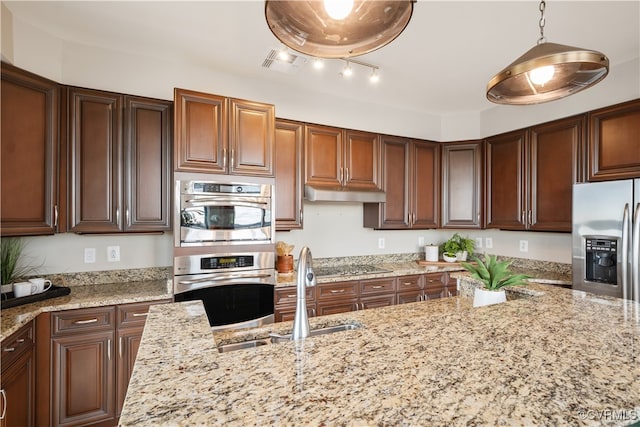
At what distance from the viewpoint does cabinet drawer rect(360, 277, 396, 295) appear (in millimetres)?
2967

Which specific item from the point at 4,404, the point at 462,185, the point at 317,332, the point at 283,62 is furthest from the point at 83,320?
the point at 462,185

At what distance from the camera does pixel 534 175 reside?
10.2ft

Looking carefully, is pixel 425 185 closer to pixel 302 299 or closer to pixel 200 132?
pixel 200 132

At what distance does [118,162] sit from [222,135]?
776 mm

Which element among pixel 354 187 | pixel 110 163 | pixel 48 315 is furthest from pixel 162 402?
pixel 354 187

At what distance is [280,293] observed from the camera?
8.51 ft

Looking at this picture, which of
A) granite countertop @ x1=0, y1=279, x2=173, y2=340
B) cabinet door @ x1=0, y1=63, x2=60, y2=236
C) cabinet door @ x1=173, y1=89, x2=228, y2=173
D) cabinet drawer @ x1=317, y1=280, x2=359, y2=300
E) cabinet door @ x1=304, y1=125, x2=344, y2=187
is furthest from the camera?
cabinet door @ x1=304, y1=125, x2=344, y2=187

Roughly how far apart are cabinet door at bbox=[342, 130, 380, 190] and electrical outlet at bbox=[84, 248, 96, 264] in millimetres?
2246

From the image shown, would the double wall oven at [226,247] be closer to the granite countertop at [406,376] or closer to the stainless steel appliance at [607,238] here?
the granite countertop at [406,376]

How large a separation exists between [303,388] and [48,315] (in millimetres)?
2027

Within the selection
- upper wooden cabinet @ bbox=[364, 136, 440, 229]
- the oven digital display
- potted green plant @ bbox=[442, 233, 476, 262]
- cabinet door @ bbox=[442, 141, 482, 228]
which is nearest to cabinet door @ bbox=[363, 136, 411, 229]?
upper wooden cabinet @ bbox=[364, 136, 440, 229]

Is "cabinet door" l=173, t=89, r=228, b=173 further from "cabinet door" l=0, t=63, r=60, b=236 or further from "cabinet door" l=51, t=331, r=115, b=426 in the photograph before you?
"cabinet door" l=51, t=331, r=115, b=426

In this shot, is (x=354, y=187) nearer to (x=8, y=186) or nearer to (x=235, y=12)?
(x=235, y=12)

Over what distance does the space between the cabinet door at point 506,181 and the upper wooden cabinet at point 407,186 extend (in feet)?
1.85
